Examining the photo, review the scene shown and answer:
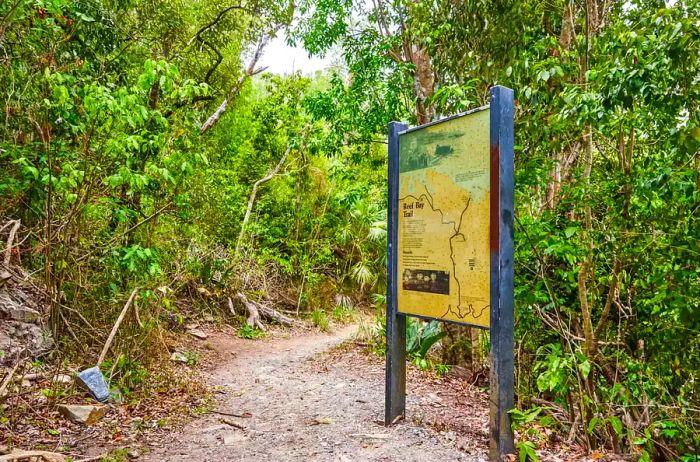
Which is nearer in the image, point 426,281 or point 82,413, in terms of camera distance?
point 426,281

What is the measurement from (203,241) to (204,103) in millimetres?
3169

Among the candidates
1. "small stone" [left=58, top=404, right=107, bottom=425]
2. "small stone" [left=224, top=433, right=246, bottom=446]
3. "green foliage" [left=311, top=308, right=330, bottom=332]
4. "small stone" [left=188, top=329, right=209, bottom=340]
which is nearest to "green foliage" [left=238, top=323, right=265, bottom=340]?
"small stone" [left=188, top=329, right=209, bottom=340]

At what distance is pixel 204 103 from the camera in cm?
1027

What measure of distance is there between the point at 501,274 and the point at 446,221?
0.64 m

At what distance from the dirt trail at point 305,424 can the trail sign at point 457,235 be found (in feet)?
1.20

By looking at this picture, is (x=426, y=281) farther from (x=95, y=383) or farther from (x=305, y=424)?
(x=95, y=383)

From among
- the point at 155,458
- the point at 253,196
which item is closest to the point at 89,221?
the point at 155,458

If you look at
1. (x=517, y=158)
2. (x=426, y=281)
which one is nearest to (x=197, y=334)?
(x=426, y=281)

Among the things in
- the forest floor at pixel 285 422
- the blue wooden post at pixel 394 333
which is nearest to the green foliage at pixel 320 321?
the forest floor at pixel 285 422

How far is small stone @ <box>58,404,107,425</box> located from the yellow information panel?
290cm

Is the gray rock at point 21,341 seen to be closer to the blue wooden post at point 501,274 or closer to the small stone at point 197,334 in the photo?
the small stone at point 197,334

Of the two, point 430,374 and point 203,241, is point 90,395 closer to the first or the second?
point 430,374

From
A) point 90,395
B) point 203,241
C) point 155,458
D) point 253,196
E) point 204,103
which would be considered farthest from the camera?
point 253,196

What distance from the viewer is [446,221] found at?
11.4 ft
